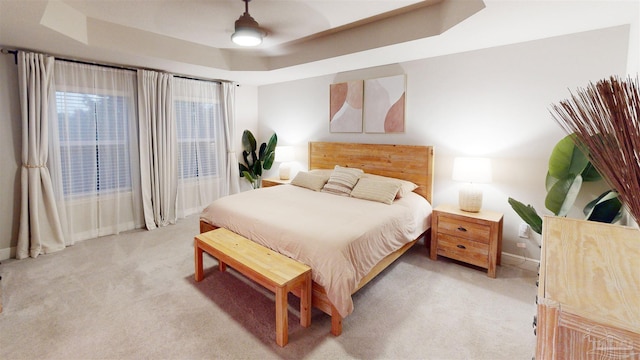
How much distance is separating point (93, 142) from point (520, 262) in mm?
5073

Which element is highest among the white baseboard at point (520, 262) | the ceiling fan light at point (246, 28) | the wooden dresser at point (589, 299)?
the ceiling fan light at point (246, 28)

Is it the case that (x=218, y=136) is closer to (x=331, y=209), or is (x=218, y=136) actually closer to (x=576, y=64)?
(x=331, y=209)

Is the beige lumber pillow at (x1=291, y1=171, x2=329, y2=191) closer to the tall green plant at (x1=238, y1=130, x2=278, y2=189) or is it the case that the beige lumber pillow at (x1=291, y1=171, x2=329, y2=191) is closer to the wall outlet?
the tall green plant at (x1=238, y1=130, x2=278, y2=189)

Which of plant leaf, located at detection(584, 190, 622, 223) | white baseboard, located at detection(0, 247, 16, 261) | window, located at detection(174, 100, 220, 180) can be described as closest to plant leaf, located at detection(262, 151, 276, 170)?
window, located at detection(174, 100, 220, 180)

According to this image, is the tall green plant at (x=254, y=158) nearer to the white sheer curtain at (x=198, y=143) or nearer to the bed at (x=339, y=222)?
the white sheer curtain at (x=198, y=143)

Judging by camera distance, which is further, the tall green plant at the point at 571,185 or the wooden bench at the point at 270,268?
the tall green plant at the point at 571,185

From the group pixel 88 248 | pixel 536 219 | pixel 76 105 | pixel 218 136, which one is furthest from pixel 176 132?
pixel 536 219

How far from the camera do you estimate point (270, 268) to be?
2.03 m

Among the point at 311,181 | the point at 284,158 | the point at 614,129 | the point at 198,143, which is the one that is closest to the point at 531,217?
the point at 614,129

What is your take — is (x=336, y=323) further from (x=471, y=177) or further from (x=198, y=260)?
(x=471, y=177)

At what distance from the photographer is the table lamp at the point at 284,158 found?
187 inches

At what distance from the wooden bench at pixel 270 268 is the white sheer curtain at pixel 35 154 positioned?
6.67 ft

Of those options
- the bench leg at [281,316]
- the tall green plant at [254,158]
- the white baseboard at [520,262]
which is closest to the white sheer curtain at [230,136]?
the tall green plant at [254,158]

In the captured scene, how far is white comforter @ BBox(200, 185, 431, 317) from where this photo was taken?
6.53 ft
